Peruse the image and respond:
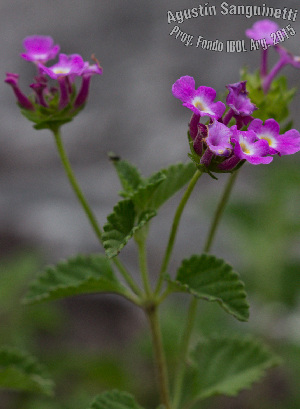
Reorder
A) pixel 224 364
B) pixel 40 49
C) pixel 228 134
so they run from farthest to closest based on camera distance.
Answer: pixel 224 364, pixel 40 49, pixel 228 134

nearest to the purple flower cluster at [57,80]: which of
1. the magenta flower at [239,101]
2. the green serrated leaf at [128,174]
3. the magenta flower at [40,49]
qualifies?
the magenta flower at [40,49]

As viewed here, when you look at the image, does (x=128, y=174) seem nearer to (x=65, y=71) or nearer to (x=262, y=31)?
(x=65, y=71)

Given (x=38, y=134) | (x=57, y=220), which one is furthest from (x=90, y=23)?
(x=57, y=220)

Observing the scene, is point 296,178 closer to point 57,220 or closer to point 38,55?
point 38,55

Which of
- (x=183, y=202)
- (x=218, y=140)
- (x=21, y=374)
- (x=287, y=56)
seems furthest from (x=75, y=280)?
(x=287, y=56)

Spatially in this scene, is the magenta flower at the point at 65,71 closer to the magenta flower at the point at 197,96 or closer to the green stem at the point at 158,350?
the magenta flower at the point at 197,96

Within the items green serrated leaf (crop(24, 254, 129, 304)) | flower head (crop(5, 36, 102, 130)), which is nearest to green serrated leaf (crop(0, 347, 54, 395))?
green serrated leaf (crop(24, 254, 129, 304))

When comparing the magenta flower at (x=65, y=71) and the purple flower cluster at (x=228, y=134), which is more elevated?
the magenta flower at (x=65, y=71)

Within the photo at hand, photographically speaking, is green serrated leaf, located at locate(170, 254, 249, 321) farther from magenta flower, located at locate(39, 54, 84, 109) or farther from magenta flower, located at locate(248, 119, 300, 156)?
magenta flower, located at locate(39, 54, 84, 109)
